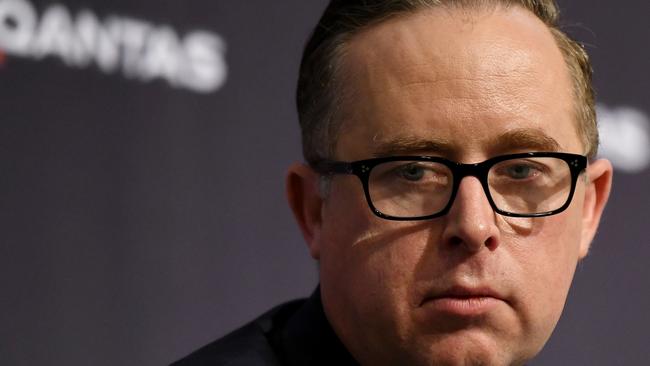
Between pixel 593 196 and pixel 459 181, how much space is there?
340 mm

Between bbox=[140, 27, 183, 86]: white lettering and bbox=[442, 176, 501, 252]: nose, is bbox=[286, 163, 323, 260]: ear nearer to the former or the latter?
bbox=[442, 176, 501, 252]: nose

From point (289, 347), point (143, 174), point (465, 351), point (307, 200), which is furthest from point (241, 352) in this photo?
point (143, 174)

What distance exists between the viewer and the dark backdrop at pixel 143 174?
6.43ft

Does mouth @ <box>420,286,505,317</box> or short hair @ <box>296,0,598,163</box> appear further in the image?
short hair @ <box>296,0,598,163</box>

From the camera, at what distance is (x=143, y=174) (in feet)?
6.81

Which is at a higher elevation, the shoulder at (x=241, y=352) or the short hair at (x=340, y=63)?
the short hair at (x=340, y=63)

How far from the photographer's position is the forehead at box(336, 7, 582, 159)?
4.21 ft

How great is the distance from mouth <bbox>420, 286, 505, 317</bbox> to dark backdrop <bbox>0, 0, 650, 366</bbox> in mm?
955

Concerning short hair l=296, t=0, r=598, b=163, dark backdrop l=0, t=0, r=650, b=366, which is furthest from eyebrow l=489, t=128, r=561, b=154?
dark backdrop l=0, t=0, r=650, b=366

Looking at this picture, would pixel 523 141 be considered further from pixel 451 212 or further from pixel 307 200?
pixel 307 200

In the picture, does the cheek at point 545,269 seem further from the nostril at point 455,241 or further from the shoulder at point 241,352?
the shoulder at point 241,352

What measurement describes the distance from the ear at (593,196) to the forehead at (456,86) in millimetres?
107

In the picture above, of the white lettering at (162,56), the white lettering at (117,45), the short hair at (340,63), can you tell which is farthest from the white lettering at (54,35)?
the short hair at (340,63)

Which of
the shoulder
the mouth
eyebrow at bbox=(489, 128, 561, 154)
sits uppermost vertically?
eyebrow at bbox=(489, 128, 561, 154)
